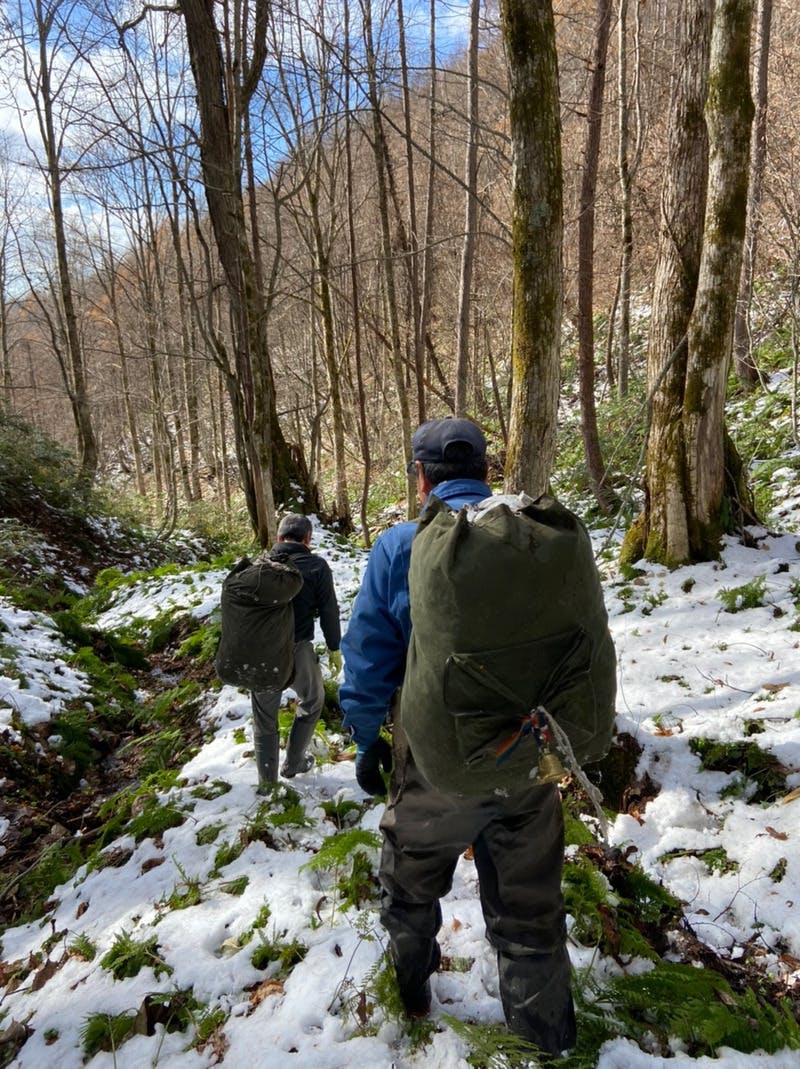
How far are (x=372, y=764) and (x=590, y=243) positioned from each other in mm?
6937

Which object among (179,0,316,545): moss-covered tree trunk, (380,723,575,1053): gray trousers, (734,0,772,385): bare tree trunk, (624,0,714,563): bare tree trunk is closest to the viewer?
(380,723,575,1053): gray trousers

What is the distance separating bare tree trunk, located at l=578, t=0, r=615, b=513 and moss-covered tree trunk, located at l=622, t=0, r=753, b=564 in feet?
2.84

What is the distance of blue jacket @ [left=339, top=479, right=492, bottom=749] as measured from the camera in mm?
2000

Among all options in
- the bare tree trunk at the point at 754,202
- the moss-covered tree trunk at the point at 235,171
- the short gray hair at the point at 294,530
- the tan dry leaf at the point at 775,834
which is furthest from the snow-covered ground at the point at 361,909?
the bare tree trunk at the point at 754,202

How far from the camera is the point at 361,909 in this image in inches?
111

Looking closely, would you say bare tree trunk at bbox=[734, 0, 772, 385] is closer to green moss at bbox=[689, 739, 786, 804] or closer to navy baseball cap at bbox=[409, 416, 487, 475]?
green moss at bbox=[689, 739, 786, 804]

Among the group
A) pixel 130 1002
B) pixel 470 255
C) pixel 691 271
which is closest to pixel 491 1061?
pixel 130 1002

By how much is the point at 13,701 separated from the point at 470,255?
25.4 feet

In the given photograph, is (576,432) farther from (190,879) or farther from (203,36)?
(190,879)

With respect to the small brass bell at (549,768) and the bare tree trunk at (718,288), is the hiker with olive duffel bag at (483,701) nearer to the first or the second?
the small brass bell at (549,768)

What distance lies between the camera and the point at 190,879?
3244mm

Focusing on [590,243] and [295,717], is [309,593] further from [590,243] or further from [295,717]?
[590,243]

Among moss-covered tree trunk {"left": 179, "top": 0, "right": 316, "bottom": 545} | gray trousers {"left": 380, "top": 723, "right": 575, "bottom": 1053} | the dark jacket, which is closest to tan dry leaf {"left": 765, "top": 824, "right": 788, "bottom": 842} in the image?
gray trousers {"left": 380, "top": 723, "right": 575, "bottom": 1053}

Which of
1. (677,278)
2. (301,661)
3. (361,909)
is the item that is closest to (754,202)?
(677,278)
